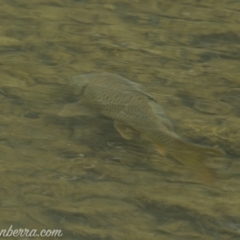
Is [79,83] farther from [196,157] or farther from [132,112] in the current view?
[196,157]

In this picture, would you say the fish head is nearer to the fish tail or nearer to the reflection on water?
the reflection on water

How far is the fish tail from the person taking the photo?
3.89 m

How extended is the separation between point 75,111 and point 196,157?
3.20ft

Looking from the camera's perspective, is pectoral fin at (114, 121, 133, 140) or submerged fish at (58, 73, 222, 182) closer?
submerged fish at (58, 73, 222, 182)

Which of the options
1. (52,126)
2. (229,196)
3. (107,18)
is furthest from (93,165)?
(107,18)

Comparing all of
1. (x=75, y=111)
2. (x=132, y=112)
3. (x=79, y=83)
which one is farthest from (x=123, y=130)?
(x=79, y=83)

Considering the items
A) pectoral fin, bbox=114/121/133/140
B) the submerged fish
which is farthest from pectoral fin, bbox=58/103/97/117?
pectoral fin, bbox=114/121/133/140

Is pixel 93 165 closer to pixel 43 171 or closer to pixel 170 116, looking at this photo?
pixel 43 171

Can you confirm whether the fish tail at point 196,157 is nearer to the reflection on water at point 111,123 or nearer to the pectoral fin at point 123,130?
the reflection on water at point 111,123

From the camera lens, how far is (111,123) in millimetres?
4418

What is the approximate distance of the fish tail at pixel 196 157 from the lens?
12.8 ft

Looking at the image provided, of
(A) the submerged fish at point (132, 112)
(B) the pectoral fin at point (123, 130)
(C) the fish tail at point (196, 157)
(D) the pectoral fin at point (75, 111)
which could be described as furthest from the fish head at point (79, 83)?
(C) the fish tail at point (196, 157)

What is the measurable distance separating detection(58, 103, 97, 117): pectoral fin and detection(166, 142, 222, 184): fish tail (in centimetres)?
74

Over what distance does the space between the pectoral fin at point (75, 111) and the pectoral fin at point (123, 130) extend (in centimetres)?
25
